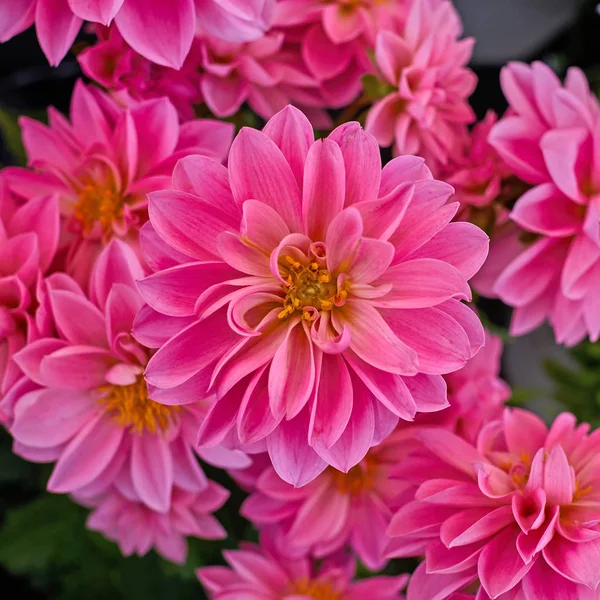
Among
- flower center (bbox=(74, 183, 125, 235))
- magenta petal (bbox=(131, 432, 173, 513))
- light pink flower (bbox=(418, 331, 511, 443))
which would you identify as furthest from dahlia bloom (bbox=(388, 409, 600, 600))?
flower center (bbox=(74, 183, 125, 235))

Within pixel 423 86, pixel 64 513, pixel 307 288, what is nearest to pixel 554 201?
pixel 423 86

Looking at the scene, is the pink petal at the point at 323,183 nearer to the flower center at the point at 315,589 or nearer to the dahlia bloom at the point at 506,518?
the dahlia bloom at the point at 506,518

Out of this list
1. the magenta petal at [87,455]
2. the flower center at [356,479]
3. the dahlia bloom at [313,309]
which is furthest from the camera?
the flower center at [356,479]

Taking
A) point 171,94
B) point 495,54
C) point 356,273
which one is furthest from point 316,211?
point 495,54

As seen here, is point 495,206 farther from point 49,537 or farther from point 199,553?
point 49,537

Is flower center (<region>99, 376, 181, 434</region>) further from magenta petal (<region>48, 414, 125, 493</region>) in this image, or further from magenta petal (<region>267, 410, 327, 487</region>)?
magenta petal (<region>267, 410, 327, 487</region>)

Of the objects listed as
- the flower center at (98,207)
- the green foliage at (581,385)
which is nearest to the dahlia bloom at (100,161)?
the flower center at (98,207)
